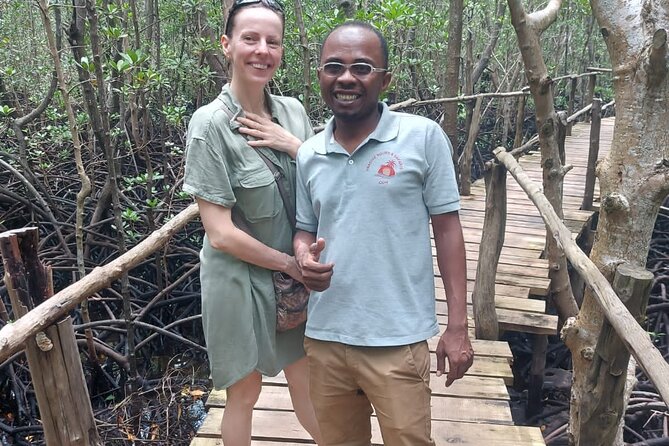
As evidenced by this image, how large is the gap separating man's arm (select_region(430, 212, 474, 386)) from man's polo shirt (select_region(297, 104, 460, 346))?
4cm

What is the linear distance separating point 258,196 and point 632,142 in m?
1.45

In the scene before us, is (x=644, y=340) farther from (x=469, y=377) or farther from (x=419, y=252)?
(x=469, y=377)

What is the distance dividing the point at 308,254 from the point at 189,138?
40cm

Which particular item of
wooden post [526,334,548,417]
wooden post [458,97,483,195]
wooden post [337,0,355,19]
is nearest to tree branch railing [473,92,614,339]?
wooden post [526,334,548,417]

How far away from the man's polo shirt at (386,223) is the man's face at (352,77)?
0.07 meters

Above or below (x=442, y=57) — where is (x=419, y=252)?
below

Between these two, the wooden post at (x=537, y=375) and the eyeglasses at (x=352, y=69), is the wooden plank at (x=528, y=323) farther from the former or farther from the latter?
the eyeglasses at (x=352, y=69)

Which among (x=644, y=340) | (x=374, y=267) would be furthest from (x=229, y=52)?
(x=644, y=340)

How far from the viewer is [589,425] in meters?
1.99

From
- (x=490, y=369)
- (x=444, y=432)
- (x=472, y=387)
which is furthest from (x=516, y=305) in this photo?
(x=444, y=432)

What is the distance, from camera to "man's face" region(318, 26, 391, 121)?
1470 millimetres

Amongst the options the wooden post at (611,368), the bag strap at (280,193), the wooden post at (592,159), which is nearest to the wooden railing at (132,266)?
the wooden post at (611,368)

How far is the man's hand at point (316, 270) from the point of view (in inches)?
56.5

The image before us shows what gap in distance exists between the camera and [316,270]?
1442 mm
